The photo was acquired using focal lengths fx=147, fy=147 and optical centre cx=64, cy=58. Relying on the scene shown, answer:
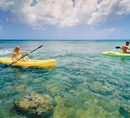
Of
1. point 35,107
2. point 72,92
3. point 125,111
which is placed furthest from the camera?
point 72,92

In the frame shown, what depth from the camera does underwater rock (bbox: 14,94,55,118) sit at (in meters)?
4.68

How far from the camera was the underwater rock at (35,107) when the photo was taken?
4.68m

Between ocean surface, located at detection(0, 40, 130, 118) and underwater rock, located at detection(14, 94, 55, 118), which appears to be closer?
underwater rock, located at detection(14, 94, 55, 118)

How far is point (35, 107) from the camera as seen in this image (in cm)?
484

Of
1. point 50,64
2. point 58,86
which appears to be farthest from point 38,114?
point 50,64

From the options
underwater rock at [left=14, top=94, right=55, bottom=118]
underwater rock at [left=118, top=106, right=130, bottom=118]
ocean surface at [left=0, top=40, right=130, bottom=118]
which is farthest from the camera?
ocean surface at [left=0, top=40, right=130, bottom=118]

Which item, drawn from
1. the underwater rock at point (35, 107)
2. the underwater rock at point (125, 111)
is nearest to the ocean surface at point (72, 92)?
the underwater rock at point (125, 111)

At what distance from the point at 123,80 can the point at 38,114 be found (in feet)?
17.6

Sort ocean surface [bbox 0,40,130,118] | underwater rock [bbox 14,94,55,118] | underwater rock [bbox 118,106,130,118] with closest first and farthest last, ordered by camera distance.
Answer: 1. underwater rock [bbox 14,94,55,118]
2. underwater rock [bbox 118,106,130,118]
3. ocean surface [bbox 0,40,130,118]

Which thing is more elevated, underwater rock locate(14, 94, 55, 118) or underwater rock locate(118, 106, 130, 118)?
underwater rock locate(14, 94, 55, 118)

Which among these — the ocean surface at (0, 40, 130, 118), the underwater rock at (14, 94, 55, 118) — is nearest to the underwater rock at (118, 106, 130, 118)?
the ocean surface at (0, 40, 130, 118)

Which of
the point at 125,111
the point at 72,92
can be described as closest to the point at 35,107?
the point at 72,92

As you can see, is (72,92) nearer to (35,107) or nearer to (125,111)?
(35,107)

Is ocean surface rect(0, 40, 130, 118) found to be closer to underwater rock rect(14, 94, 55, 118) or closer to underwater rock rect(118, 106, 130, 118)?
underwater rock rect(118, 106, 130, 118)
